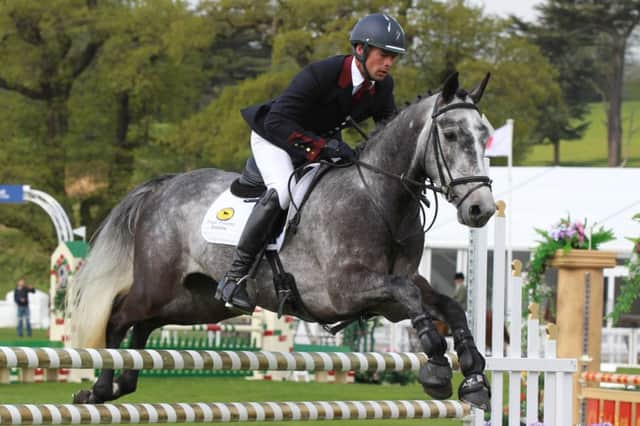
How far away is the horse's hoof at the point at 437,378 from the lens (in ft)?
17.2

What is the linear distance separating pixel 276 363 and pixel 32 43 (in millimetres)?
27806

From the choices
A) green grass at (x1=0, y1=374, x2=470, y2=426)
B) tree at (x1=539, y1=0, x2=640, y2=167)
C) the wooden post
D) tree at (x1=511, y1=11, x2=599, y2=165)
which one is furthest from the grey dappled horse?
tree at (x1=539, y1=0, x2=640, y2=167)

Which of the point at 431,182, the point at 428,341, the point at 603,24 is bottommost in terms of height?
the point at 428,341

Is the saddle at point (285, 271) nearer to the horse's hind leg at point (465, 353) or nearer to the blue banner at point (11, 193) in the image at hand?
the horse's hind leg at point (465, 353)

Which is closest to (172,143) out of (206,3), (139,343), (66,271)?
(206,3)

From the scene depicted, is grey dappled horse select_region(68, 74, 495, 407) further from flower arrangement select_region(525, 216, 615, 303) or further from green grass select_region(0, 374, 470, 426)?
green grass select_region(0, 374, 470, 426)

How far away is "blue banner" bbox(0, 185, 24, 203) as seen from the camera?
872 inches

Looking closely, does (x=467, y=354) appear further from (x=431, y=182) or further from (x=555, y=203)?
(x=555, y=203)

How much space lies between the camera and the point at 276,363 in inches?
209

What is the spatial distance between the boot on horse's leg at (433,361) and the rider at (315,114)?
3.16 ft

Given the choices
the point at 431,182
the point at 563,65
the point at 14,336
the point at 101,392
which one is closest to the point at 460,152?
the point at 431,182

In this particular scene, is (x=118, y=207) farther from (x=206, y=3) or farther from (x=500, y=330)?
(x=206, y=3)

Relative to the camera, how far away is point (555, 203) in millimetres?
20312

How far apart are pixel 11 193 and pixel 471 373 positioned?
18119 mm
